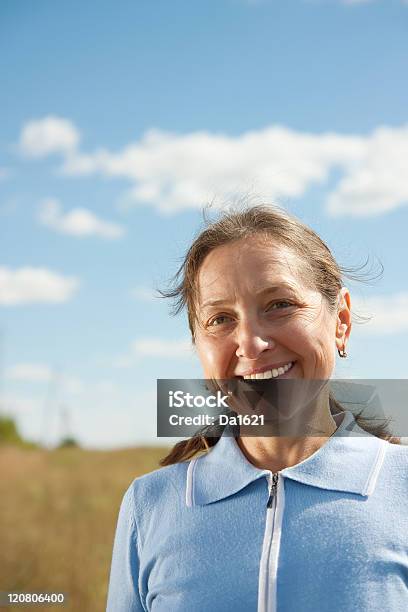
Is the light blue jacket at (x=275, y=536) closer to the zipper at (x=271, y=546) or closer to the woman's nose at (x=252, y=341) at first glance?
the zipper at (x=271, y=546)

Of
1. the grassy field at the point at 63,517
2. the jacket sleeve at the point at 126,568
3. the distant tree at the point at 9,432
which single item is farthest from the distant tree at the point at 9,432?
the jacket sleeve at the point at 126,568

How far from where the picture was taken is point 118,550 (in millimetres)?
1147

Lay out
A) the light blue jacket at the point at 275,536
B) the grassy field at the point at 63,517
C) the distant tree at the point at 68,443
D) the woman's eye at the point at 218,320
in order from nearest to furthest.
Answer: the light blue jacket at the point at 275,536, the woman's eye at the point at 218,320, the grassy field at the point at 63,517, the distant tree at the point at 68,443

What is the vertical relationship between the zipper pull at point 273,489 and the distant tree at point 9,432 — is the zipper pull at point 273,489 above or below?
below

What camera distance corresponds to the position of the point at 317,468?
40.8 inches

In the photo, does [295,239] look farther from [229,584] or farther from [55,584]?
[55,584]

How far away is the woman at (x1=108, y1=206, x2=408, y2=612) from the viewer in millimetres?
964

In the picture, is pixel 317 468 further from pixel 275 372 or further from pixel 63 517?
pixel 63 517

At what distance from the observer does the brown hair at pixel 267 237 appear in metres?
1.09

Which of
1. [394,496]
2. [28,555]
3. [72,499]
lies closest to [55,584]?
[28,555]

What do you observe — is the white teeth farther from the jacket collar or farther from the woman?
the jacket collar

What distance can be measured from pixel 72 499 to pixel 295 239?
155 inches

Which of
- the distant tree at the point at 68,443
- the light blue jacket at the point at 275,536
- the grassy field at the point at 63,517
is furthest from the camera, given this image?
the distant tree at the point at 68,443

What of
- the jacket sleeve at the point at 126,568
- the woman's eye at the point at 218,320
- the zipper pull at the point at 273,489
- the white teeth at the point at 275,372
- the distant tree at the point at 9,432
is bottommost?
the jacket sleeve at the point at 126,568
